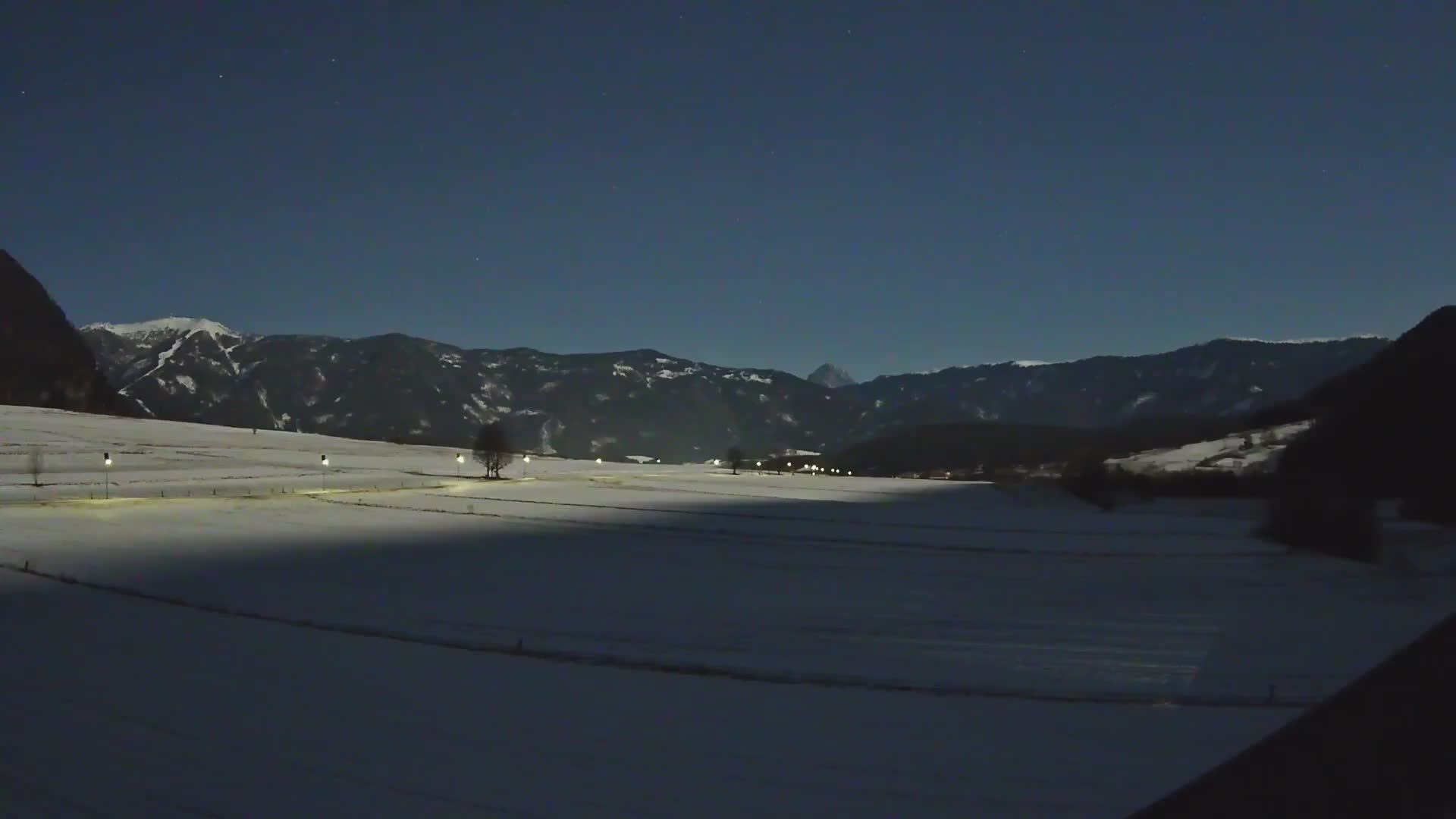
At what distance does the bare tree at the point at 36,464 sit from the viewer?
62.1 meters

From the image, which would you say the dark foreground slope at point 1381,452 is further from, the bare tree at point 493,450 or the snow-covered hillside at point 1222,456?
the bare tree at point 493,450

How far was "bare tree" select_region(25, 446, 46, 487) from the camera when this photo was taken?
62.1m

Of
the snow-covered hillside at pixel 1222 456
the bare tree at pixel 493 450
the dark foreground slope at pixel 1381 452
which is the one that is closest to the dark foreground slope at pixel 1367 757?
the dark foreground slope at pixel 1381 452

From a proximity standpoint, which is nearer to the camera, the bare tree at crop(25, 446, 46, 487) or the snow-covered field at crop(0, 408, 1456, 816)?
the snow-covered field at crop(0, 408, 1456, 816)

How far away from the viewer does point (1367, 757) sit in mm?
4133

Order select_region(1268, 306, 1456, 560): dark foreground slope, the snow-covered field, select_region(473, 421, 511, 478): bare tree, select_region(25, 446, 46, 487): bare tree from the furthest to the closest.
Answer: select_region(473, 421, 511, 478): bare tree < select_region(25, 446, 46, 487): bare tree < select_region(1268, 306, 1456, 560): dark foreground slope < the snow-covered field

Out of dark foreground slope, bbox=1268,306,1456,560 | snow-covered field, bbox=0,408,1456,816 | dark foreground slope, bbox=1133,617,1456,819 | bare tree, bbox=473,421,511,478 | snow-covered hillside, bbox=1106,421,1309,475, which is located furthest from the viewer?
bare tree, bbox=473,421,511,478

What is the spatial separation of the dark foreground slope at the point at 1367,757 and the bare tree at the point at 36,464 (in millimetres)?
70617

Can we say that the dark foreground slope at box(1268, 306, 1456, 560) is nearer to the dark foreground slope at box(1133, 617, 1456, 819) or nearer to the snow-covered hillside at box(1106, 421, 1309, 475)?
the snow-covered hillside at box(1106, 421, 1309, 475)

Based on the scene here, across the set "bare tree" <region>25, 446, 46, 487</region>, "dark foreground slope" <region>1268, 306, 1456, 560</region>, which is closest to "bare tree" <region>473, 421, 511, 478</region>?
"bare tree" <region>25, 446, 46, 487</region>

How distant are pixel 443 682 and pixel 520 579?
1274 centimetres

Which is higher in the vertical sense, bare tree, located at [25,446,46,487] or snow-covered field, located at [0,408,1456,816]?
bare tree, located at [25,446,46,487]

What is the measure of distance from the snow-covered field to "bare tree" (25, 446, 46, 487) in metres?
26.6

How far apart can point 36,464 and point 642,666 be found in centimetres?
6631
